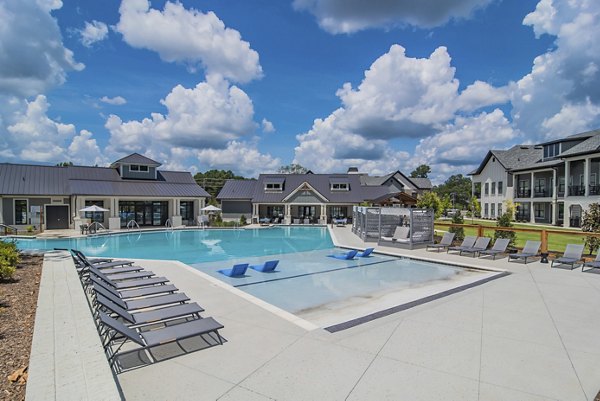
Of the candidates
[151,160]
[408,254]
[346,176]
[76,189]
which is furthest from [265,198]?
[408,254]

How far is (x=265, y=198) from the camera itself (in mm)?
40500

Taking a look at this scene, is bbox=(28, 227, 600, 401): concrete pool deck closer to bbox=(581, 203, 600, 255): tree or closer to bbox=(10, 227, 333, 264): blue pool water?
bbox=(581, 203, 600, 255): tree

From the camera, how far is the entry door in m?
31.0

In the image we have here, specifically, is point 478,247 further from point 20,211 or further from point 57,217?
point 20,211

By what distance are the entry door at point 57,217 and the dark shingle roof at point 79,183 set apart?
1.31 metres

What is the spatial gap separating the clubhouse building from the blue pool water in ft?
18.3

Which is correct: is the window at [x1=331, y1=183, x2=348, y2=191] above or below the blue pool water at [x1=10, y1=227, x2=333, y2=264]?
above

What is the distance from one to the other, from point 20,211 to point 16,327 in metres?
30.4

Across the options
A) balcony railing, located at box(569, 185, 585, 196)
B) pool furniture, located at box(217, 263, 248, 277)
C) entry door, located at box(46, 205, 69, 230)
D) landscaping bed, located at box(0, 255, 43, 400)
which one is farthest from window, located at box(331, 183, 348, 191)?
landscaping bed, located at box(0, 255, 43, 400)

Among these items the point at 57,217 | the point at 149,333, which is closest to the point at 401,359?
the point at 149,333

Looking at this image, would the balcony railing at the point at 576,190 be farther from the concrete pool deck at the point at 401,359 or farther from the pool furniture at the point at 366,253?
the concrete pool deck at the point at 401,359

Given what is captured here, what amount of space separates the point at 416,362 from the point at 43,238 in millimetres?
28052

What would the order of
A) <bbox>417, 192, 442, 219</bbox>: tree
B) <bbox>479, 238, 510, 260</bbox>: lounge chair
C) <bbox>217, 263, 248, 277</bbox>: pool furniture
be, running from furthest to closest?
<bbox>417, 192, 442, 219</bbox>: tree → <bbox>479, 238, 510, 260</bbox>: lounge chair → <bbox>217, 263, 248, 277</bbox>: pool furniture

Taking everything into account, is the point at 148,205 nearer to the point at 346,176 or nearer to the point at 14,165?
the point at 14,165
